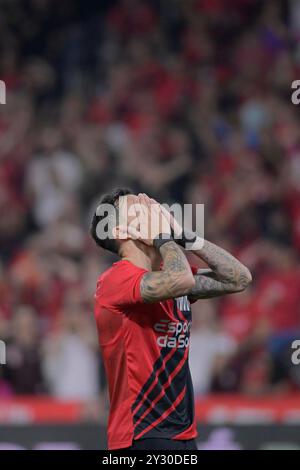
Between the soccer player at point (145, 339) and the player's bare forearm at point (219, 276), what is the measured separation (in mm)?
277

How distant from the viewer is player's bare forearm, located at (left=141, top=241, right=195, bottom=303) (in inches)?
198

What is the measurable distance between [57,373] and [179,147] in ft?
10.5

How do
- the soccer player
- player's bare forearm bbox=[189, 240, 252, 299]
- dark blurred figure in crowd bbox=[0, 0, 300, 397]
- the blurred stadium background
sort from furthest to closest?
dark blurred figure in crowd bbox=[0, 0, 300, 397] → the blurred stadium background → player's bare forearm bbox=[189, 240, 252, 299] → the soccer player

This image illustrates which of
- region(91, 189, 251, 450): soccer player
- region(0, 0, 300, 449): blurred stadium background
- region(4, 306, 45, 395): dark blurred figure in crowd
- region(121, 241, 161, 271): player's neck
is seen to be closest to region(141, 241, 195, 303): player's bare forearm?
region(91, 189, 251, 450): soccer player

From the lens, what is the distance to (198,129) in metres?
12.0

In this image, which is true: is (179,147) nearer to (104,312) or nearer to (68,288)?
(68,288)

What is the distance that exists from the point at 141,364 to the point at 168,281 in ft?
1.49

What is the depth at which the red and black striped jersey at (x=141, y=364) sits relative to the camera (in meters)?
5.19

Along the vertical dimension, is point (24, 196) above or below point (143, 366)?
above

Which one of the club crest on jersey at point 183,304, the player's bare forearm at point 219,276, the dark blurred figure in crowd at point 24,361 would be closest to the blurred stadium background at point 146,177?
the dark blurred figure in crowd at point 24,361

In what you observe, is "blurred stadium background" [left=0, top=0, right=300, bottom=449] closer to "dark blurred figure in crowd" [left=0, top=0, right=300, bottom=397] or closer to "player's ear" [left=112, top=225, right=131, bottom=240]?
"dark blurred figure in crowd" [left=0, top=0, right=300, bottom=397]

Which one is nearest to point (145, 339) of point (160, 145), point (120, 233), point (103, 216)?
point (120, 233)

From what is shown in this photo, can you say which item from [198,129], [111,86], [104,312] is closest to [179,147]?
[198,129]

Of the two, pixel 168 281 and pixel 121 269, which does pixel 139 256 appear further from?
pixel 168 281
